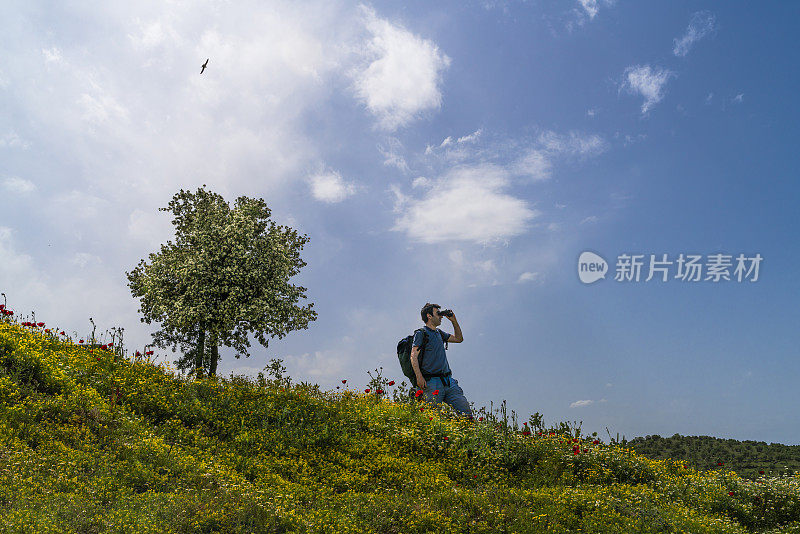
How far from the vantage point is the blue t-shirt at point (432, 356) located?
46.6ft

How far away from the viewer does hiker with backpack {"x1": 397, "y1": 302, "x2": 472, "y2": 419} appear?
46.3 ft

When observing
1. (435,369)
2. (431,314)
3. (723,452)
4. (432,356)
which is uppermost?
(431,314)

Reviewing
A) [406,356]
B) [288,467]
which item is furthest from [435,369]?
[288,467]

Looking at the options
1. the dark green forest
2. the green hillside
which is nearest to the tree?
the green hillside

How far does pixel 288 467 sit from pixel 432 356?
5.30m

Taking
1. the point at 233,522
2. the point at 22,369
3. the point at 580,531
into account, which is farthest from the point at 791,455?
the point at 22,369

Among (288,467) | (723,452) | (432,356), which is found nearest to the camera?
(288,467)

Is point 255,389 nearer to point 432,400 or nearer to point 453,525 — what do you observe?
point 432,400

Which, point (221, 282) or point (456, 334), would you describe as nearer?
point (456, 334)

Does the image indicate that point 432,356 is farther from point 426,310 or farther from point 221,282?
point 221,282

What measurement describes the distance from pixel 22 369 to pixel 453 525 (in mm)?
8809

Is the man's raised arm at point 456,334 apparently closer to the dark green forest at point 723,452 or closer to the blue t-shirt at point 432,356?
the blue t-shirt at point 432,356

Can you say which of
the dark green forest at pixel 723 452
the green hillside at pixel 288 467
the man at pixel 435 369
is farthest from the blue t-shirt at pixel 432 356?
the dark green forest at pixel 723 452

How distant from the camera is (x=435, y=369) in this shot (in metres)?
14.3
